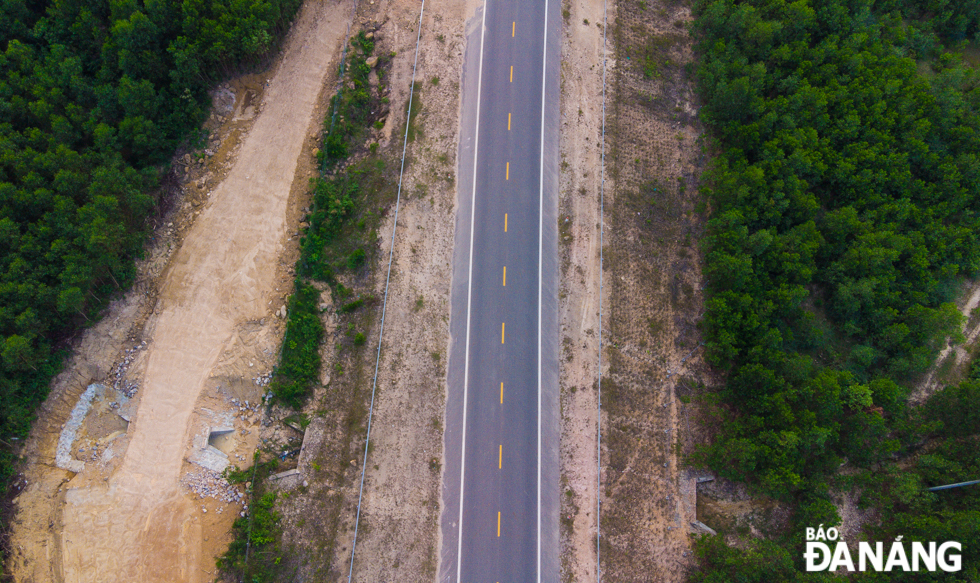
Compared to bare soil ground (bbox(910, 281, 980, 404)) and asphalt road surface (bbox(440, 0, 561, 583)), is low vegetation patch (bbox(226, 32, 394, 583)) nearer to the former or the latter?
asphalt road surface (bbox(440, 0, 561, 583))

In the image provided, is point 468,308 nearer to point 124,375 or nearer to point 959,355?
point 124,375

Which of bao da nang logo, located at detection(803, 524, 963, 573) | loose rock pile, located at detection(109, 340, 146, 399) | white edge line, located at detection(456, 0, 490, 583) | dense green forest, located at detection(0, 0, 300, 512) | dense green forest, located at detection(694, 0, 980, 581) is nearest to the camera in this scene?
bao da nang logo, located at detection(803, 524, 963, 573)

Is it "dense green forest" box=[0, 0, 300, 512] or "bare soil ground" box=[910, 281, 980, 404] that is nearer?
"dense green forest" box=[0, 0, 300, 512]

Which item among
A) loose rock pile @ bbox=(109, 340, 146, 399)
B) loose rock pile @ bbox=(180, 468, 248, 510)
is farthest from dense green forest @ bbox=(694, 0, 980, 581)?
loose rock pile @ bbox=(109, 340, 146, 399)

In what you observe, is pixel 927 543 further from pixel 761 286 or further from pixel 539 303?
pixel 539 303

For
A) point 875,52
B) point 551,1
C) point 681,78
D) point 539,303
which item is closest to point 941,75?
point 875,52

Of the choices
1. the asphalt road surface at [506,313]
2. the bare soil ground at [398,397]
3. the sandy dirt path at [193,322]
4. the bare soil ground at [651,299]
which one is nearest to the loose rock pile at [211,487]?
the sandy dirt path at [193,322]

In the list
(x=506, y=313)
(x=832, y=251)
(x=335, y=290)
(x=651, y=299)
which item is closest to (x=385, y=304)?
(x=335, y=290)

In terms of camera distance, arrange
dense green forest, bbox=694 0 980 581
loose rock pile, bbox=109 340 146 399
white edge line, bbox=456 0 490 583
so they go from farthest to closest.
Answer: loose rock pile, bbox=109 340 146 399, dense green forest, bbox=694 0 980 581, white edge line, bbox=456 0 490 583
